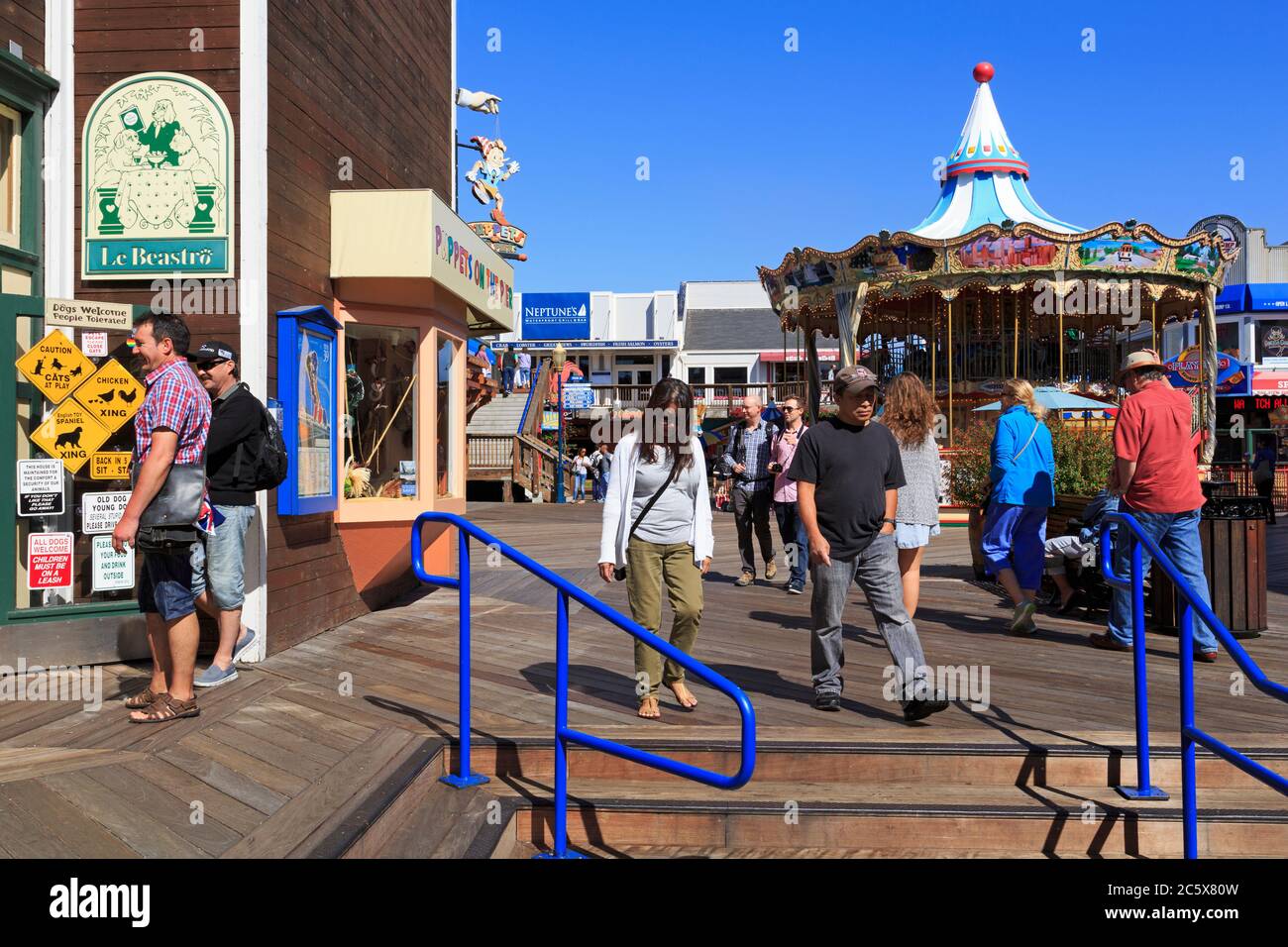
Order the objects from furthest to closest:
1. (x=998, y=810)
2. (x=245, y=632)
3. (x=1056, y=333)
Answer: (x=1056, y=333) < (x=245, y=632) < (x=998, y=810)

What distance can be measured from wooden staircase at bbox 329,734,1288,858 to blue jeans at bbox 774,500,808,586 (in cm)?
468

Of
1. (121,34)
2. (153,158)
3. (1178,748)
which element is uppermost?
(121,34)

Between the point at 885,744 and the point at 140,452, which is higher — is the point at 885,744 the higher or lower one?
the lower one

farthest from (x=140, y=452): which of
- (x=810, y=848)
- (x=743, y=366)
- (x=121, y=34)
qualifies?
(x=743, y=366)

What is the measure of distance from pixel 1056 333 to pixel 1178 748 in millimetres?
25170

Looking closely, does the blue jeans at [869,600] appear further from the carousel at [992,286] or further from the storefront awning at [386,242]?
the carousel at [992,286]

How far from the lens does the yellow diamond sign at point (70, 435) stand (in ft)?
19.7

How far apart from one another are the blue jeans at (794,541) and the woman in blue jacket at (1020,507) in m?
2.09

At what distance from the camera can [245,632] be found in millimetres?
6004

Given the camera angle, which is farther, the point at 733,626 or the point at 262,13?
the point at 733,626

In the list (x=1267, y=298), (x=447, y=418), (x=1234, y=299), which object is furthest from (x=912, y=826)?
(x=1234, y=299)

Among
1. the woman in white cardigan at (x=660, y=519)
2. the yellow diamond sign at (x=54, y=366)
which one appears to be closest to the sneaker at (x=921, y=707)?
the woman in white cardigan at (x=660, y=519)

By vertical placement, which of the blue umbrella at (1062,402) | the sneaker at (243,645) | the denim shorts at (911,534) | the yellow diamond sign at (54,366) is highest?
the blue umbrella at (1062,402)
